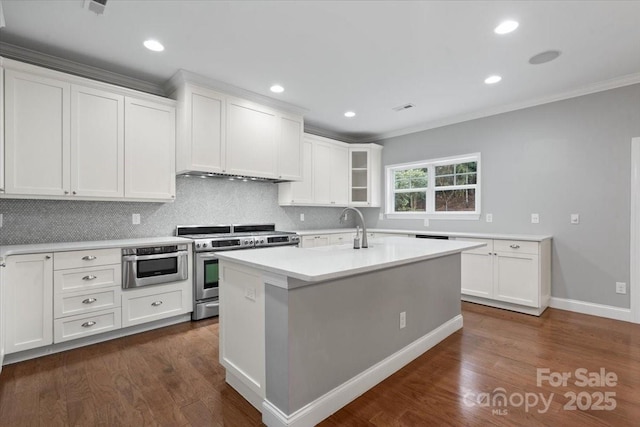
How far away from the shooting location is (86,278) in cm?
267

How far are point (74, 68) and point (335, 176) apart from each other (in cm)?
358

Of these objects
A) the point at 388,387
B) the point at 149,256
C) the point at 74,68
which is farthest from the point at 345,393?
the point at 74,68

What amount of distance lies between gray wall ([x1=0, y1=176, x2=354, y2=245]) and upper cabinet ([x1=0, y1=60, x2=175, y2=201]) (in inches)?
12.0

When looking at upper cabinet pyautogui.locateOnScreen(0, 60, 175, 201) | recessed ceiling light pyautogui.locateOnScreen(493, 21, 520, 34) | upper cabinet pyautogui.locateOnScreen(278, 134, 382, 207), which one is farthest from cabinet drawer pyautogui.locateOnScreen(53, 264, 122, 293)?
recessed ceiling light pyautogui.locateOnScreen(493, 21, 520, 34)

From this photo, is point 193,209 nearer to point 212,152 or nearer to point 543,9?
point 212,152

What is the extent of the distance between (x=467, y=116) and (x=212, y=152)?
3.59 metres

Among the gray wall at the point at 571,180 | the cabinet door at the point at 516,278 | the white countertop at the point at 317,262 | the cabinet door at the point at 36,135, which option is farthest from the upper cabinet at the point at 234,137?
the cabinet door at the point at 516,278

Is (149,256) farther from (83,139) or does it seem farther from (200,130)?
(200,130)

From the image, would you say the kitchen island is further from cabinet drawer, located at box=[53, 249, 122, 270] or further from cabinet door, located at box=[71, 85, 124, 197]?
cabinet door, located at box=[71, 85, 124, 197]

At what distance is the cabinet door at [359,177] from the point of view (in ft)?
18.1

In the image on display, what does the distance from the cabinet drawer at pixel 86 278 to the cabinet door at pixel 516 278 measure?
4119mm

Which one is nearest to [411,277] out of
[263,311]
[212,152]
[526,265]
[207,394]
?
[263,311]

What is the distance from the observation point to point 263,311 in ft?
5.59

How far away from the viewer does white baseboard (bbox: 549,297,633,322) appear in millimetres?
3312
